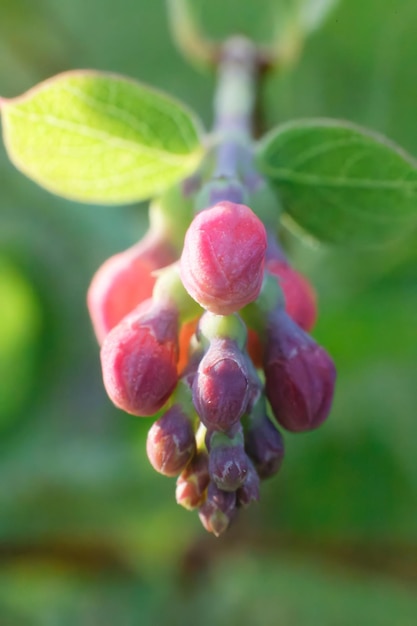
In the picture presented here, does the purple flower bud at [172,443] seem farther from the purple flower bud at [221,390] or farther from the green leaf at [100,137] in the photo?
the green leaf at [100,137]

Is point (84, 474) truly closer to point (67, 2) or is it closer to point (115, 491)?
point (115, 491)

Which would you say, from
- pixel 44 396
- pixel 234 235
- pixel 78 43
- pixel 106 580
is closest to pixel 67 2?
pixel 78 43

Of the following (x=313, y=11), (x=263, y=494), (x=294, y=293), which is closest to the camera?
(x=294, y=293)

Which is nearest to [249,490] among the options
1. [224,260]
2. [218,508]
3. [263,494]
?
[218,508]

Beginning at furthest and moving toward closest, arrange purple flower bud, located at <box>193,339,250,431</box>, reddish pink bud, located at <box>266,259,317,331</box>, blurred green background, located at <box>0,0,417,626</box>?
blurred green background, located at <box>0,0,417,626</box>
reddish pink bud, located at <box>266,259,317,331</box>
purple flower bud, located at <box>193,339,250,431</box>

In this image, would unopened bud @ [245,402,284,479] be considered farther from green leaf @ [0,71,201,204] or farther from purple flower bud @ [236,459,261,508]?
green leaf @ [0,71,201,204]

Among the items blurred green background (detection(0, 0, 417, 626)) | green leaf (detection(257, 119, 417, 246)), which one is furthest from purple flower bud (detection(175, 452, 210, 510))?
blurred green background (detection(0, 0, 417, 626))

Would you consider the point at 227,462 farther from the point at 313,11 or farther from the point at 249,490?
the point at 313,11

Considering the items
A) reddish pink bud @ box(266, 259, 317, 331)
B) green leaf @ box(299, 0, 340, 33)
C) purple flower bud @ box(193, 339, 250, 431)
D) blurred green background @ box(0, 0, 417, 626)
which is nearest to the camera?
purple flower bud @ box(193, 339, 250, 431)

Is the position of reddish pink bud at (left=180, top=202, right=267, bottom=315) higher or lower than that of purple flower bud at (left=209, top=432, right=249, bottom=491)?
higher
